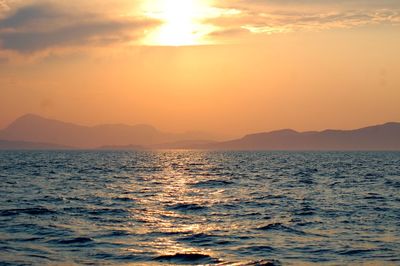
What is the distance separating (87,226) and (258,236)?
9.27 meters

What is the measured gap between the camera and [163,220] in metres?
33.2

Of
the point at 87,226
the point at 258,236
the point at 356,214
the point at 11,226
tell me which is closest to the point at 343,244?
the point at 258,236

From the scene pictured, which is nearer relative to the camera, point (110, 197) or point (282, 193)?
point (110, 197)

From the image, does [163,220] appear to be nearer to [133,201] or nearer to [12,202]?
[133,201]

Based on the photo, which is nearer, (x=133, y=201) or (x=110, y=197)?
(x=133, y=201)

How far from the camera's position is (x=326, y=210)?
37.1 metres

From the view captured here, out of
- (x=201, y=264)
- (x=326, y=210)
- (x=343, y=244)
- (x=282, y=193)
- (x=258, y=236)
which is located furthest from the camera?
(x=282, y=193)

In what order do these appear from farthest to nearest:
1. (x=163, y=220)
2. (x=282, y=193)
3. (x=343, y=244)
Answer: (x=282, y=193) → (x=163, y=220) → (x=343, y=244)

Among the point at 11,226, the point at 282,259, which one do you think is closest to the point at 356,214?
the point at 282,259

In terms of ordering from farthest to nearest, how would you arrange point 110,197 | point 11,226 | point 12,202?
1. point 110,197
2. point 12,202
3. point 11,226

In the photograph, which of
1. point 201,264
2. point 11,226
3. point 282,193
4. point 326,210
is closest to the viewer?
point 201,264

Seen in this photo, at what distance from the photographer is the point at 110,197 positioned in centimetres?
4634

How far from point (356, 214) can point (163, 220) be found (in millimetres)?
11998

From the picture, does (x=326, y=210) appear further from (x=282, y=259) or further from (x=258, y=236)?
(x=282, y=259)
